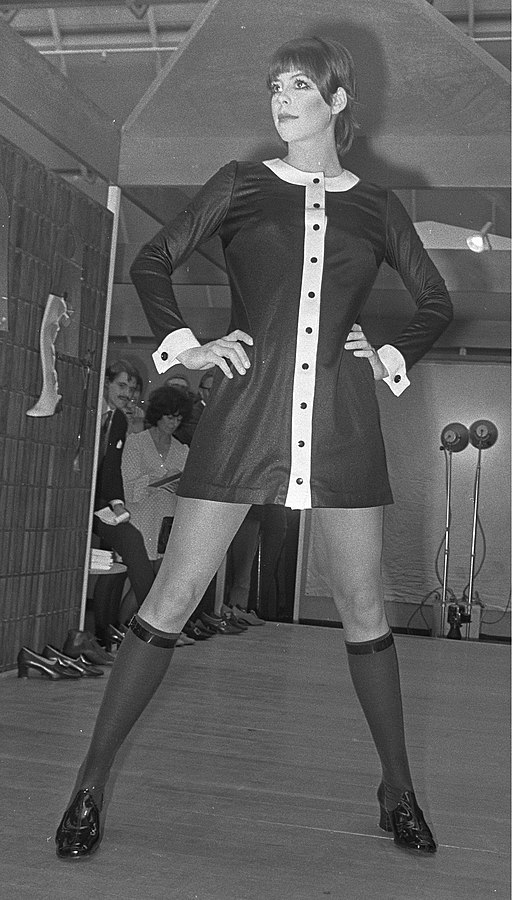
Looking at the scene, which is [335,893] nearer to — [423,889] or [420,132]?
[423,889]

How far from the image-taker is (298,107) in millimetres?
1410

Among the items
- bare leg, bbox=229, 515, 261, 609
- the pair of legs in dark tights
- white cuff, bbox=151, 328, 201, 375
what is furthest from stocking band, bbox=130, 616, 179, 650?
bare leg, bbox=229, 515, 261, 609

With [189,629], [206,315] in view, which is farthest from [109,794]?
[189,629]

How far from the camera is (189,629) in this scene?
3.26 m

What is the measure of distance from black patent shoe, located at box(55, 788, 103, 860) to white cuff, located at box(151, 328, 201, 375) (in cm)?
54

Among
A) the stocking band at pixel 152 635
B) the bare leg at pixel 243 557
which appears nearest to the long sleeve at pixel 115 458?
the bare leg at pixel 243 557

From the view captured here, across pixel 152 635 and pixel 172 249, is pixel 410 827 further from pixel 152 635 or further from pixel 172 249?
pixel 172 249

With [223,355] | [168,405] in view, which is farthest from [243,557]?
[223,355]

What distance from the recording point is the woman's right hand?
133cm

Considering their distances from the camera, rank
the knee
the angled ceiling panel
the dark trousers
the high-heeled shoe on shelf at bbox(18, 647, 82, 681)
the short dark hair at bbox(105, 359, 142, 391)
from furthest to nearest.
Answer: the short dark hair at bbox(105, 359, 142, 391), the angled ceiling panel, the high-heeled shoe on shelf at bbox(18, 647, 82, 681), the dark trousers, the knee

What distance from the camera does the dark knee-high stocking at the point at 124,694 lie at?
4.50 ft

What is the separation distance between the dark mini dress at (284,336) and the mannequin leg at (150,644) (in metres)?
0.04

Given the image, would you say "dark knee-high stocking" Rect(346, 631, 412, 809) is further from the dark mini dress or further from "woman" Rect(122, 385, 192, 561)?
"woman" Rect(122, 385, 192, 561)

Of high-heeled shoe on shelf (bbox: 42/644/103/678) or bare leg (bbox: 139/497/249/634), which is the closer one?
bare leg (bbox: 139/497/249/634)
